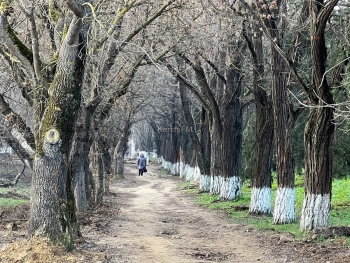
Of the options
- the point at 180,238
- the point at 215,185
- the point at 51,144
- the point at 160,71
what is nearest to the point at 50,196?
the point at 51,144

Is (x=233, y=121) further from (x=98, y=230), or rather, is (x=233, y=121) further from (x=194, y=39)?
(x=98, y=230)

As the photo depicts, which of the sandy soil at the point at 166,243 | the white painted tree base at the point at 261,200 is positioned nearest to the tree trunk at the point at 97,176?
the sandy soil at the point at 166,243

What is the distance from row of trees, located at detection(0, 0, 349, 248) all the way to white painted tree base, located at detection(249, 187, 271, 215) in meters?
0.03

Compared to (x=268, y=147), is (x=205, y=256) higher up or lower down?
lower down

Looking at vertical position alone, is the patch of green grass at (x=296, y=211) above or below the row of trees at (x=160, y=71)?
below

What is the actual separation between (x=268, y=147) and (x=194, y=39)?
4000 mm

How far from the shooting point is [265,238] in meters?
14.0

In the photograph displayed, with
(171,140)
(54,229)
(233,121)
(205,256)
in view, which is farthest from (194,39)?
(171,140)

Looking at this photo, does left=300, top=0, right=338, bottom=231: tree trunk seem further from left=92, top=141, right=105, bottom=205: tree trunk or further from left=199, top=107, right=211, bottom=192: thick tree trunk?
left=199, top=107, right=211, bottom=192: thick tree trunk

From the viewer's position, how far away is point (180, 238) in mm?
14969

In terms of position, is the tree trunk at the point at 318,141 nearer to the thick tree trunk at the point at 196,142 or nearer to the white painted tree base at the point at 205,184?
the thick tree trunk at the point at 196,142

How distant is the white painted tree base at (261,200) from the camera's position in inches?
734

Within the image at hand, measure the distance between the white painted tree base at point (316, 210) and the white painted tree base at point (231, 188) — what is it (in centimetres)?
1026

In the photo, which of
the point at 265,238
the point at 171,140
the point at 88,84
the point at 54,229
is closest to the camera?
the point at 54,229
